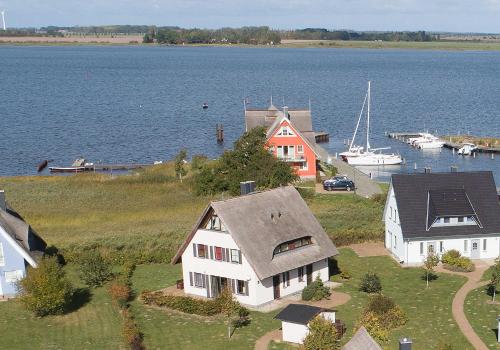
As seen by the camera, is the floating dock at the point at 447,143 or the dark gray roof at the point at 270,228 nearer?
the dark gray roof at the point at 270,228

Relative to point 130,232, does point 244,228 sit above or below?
above

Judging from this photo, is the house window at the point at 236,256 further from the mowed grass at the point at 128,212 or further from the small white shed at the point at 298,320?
the mowed grass at the point at 128,212

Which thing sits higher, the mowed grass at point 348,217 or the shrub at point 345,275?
the mowed grass at point 348,217

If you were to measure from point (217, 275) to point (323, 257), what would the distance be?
24.8 feet

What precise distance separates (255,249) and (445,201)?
60.1 ft

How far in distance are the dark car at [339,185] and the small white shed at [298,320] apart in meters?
40.0

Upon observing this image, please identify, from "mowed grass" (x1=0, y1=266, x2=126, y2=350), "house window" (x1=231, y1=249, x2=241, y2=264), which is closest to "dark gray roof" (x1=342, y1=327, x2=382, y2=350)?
"mowed grass" (x1=0, y1=266, x2=126, y2=350)

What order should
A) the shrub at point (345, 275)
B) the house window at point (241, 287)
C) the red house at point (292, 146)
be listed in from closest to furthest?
the house window at point (241, 287)
the shrub at point (345, 275)
the red house at point (292, 146)

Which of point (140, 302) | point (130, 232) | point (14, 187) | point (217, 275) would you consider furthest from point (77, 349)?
point (14, 187)

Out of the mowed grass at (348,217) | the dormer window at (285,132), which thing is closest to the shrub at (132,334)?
the mowed grass at (348,217)

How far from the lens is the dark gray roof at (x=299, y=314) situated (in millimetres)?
40781

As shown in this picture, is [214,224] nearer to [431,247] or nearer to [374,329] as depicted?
[374,329]

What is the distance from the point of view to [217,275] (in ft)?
162

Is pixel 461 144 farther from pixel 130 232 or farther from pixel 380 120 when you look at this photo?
pixel 130 232
